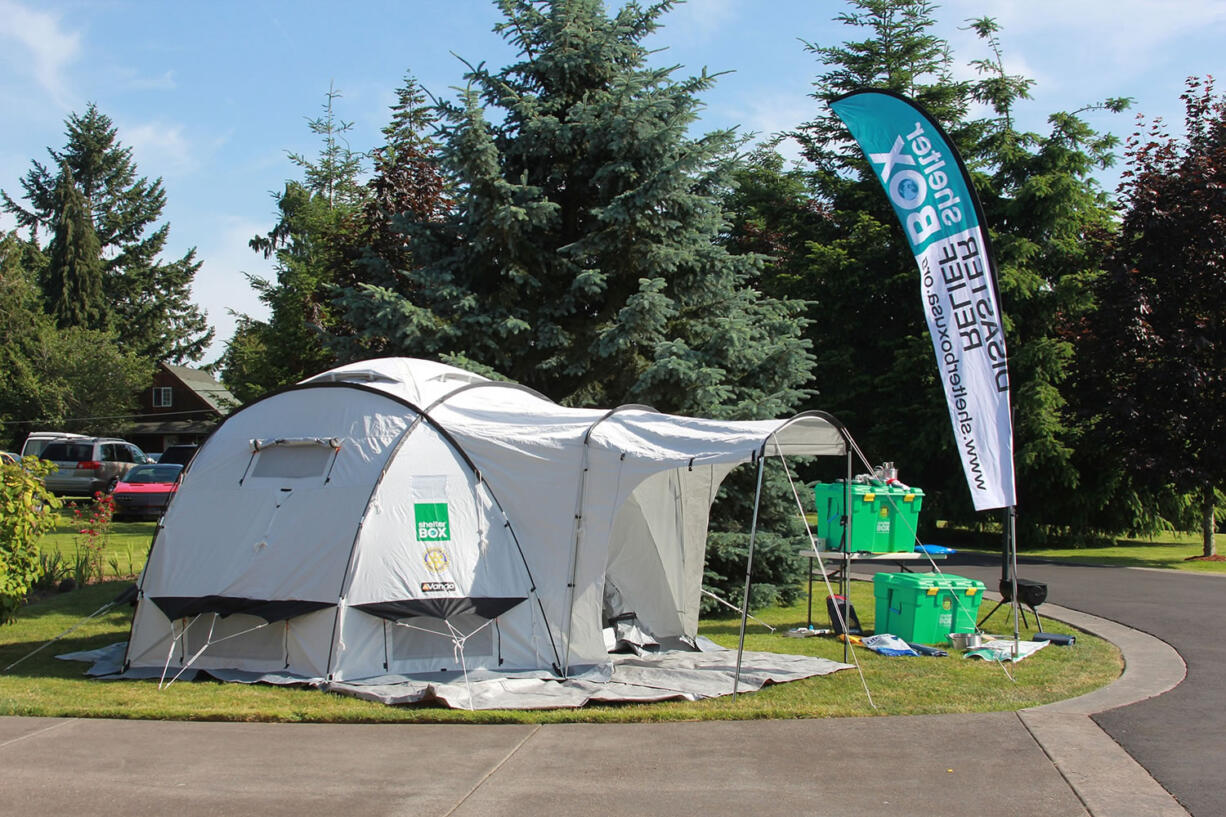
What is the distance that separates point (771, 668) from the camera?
9.15 meters

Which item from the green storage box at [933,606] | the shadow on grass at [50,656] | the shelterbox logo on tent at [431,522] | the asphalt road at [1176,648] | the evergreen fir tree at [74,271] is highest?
the evergreen fir tree at [74,271]

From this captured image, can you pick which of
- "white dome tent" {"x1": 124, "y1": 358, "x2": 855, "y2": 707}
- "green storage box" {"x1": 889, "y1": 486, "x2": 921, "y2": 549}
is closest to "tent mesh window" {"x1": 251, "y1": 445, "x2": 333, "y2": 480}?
"white dome tent" {"x1": 124, "y1": 358, "x2": 855, "y2": 707}

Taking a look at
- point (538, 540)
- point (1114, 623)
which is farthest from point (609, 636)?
point (1114, 623)

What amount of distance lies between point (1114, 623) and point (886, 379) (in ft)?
48.7

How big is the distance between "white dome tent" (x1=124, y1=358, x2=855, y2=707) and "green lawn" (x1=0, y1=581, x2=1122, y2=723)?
35 cm

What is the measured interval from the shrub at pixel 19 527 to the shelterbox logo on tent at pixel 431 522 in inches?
178

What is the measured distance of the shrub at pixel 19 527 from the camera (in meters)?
10.5

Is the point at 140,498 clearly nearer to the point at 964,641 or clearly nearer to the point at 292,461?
the point at 292,461

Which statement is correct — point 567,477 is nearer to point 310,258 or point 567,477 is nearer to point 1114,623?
point 1114,623

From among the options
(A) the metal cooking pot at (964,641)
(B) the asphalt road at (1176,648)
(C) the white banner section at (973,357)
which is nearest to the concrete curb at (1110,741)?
(B) the asphalt road at (1176,648)

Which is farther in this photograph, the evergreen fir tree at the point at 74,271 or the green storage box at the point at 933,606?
the evergreen fir tree at the point at 74,271

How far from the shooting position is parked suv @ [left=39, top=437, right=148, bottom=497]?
3047cm

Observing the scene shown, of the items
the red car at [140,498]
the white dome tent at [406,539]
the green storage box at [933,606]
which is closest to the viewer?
the white dome tent at [406,539]

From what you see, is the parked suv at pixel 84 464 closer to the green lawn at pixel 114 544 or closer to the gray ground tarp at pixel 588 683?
the green lawn at pixel 114 544
